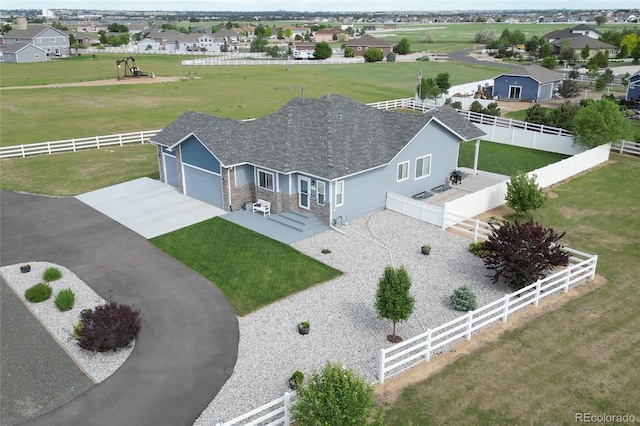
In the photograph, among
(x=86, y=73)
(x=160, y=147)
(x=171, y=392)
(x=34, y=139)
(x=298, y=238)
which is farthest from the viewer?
(x=86, y=73)

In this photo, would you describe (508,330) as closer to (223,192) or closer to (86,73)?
(223,192)

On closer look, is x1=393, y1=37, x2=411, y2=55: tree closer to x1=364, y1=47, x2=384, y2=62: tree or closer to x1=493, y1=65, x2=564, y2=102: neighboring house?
x1=364, y1=47, x2=384, y2=62: tree

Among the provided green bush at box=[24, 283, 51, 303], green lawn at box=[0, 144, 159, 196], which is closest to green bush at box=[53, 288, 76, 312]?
green bush at box=[24, 283, 51, 303]

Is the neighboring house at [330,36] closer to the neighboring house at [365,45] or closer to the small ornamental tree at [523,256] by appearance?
the neighboring house at [365,45]

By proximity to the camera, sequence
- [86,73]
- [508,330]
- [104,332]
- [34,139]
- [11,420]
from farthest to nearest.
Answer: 1. [86,73]
2. [34,139]
3. [508,330]
4. [104,332]
5. [11,420]

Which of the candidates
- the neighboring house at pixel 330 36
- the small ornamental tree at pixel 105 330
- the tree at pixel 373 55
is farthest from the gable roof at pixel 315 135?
the neighboring house at pixel 330 36

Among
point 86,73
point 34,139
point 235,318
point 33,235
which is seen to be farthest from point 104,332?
point 86,73

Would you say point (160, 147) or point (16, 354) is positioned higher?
point (160, 147)

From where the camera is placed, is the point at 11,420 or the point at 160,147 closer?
the point at 11,420
